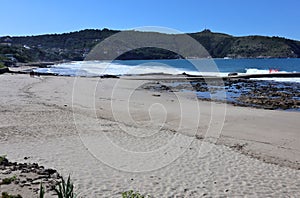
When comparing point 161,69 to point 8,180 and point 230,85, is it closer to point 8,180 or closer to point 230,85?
point 230,85

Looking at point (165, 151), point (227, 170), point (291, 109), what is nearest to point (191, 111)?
point (291, 109)

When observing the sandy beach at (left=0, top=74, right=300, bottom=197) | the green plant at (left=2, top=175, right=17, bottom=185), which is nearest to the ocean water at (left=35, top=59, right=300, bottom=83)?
the sandy beach at (left=0, top=74, right=300, bottom=197)

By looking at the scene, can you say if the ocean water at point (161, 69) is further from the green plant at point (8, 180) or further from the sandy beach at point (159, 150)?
the green plant at point (8, 180)

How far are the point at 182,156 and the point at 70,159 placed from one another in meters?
3.07

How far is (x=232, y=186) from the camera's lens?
6555mm

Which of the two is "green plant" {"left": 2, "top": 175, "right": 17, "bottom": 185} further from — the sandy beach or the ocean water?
the ocean water

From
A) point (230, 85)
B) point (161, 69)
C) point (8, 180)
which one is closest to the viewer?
point (8, 180)

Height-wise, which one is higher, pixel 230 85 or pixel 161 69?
pixel 161 69

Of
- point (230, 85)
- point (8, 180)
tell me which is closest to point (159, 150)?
point (8, 180)

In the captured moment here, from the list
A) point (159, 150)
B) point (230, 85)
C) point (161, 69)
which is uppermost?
point (161, 69)

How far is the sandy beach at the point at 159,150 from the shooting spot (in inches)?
257

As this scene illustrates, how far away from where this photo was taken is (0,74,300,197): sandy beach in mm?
6527

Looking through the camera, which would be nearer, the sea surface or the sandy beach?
the sandy beach

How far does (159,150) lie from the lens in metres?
9.31
